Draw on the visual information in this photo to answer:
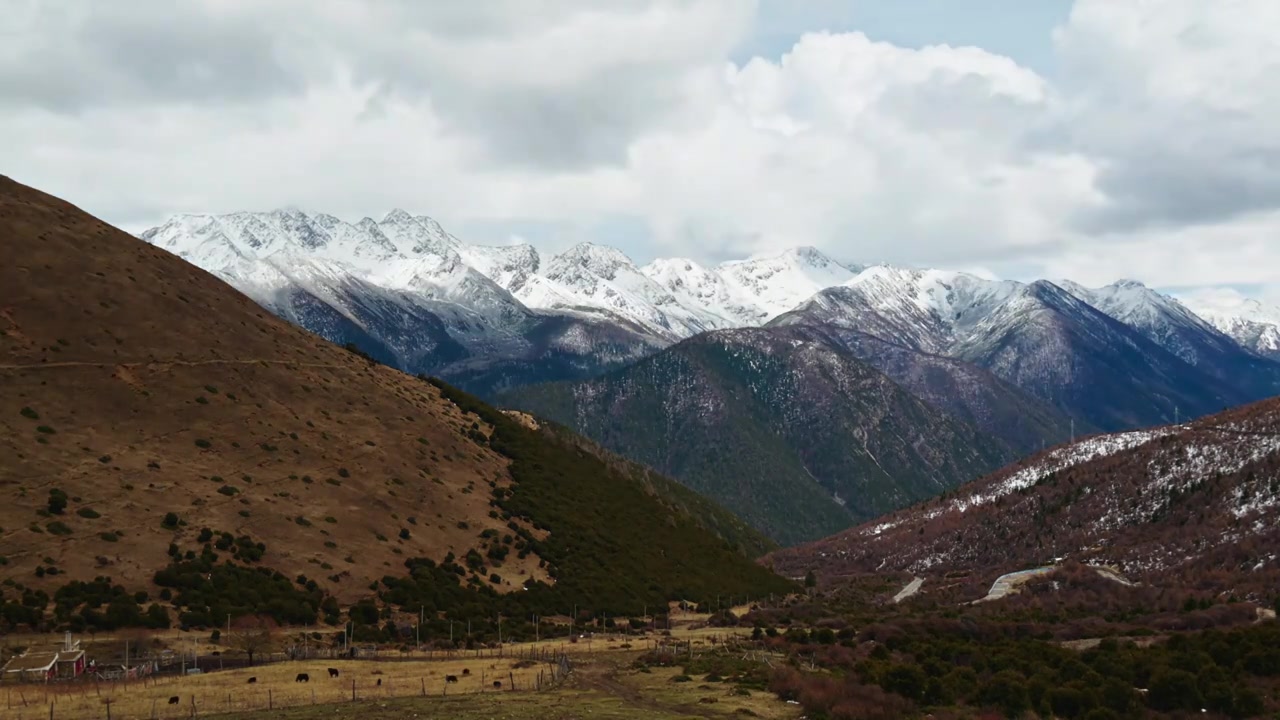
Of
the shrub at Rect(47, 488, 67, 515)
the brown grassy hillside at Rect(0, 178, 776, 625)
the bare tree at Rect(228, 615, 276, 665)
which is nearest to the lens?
the bare tree at Rect(228, 615, 276, 665)

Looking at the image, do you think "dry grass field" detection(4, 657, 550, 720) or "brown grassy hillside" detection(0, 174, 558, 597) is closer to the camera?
"dry grass field" detection(4, 657, 550, 720)

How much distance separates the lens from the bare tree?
82500 mm

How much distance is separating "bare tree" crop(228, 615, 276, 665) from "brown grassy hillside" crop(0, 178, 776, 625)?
9.38m

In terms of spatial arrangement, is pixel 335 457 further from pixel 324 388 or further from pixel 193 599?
pixel 193 599

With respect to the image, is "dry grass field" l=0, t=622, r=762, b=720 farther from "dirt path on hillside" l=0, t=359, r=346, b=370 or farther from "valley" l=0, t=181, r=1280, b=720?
"dirt path on hillside" l=0, t=359, r=346, b=370

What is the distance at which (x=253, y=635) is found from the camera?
8569cm

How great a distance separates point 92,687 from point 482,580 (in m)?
57.3

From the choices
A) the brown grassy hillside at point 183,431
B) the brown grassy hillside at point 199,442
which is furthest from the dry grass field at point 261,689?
the brown grassy hillside at point 183,431

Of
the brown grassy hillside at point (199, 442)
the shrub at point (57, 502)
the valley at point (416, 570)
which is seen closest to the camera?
the valley at point (416, 570)

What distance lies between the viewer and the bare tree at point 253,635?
8250 centimetres

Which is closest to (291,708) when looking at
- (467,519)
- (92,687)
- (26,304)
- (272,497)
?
(92,687)

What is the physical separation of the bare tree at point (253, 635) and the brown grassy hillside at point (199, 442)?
30.8 ft

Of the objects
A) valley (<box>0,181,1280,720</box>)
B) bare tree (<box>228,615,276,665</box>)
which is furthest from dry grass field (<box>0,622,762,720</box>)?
bare tree (<box>228,615,276,665</box>)

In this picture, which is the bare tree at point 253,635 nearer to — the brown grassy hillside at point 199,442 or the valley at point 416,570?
the valley at point 416,570
